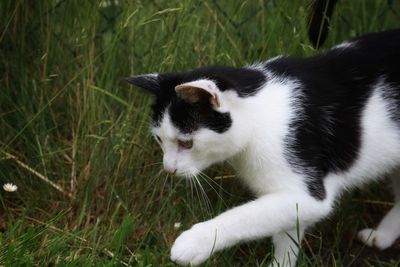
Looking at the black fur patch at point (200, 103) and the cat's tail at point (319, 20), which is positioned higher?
the cat's tail at point (319, 20)

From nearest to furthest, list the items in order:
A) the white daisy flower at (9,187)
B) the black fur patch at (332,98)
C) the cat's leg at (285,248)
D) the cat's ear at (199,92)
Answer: the cat's ear at (199,92) < the black fur patch at (332,98) < the cat's leg at (285,248) < the white daisy flower at (9,187)

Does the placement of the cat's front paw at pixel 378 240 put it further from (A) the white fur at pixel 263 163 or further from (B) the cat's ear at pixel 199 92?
(B) the cat's ear at pixel 199 92

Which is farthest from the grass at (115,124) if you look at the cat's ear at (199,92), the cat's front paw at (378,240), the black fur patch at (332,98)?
the cat's ear at (199,92)

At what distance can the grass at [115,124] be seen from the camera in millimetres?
2861

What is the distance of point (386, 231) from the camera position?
2.96m

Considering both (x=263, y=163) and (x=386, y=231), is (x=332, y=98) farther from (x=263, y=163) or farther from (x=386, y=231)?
(x=386, y=231)

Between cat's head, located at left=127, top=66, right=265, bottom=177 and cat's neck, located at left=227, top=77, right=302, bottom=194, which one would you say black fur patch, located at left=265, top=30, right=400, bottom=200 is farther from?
cat's head, located at left=127, top=66, right=265, bottom=177

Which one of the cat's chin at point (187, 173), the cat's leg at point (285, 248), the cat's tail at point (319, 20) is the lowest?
the cat's leg at point (285, 248)

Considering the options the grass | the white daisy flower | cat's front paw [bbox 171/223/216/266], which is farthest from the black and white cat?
the white daisy flower

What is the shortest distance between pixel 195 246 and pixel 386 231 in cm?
105

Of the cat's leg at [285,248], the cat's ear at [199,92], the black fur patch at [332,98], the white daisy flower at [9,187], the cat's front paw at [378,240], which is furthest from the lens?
the cat's front paw at [378,240]

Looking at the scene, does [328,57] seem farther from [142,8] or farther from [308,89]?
[142,8]

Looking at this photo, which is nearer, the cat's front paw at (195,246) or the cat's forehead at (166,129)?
the cat's front paw at (195,246)

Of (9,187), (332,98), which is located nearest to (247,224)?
(332,98)
